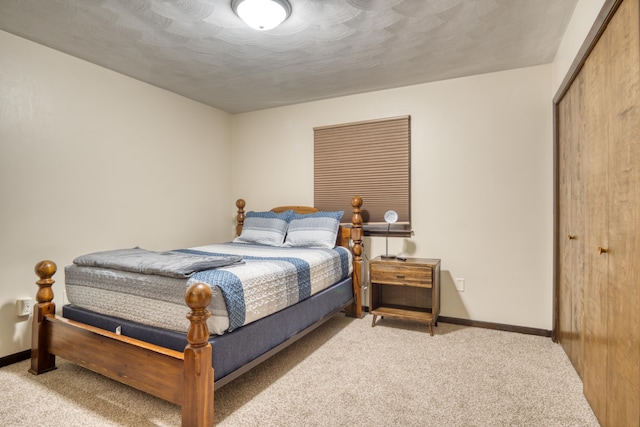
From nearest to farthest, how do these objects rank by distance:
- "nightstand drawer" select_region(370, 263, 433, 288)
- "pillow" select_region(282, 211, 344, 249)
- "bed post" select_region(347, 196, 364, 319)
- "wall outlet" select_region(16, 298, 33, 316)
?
"wall outlet" select_region(16, 298, 33, 316) < "nightstand drawer" select_region(370, 263, 433, 288) < "pillow" select_region(282, 211, 344, 249) < "bed post" select_region(347, 196, 364, 319)

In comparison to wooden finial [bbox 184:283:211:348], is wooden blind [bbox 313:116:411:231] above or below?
→ above

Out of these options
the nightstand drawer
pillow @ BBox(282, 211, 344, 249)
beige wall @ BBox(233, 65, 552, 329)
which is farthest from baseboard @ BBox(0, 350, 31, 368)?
beige wall @ BBox(233, 65, 552, 329)

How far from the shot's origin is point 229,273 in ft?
6.43

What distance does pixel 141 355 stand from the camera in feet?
5.93

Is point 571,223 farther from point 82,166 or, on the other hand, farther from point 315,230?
point 82,166

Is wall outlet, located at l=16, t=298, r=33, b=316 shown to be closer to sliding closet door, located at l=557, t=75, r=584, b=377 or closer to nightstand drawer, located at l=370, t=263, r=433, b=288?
nightstand drawer, located at l=370, t=263, r=433, b=288

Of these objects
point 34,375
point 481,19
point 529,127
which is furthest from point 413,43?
point 34,375

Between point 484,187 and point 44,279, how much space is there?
142 inches

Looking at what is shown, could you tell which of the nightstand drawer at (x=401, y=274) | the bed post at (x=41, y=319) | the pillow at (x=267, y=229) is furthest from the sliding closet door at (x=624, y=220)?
the bed post at (x=41, y=319)

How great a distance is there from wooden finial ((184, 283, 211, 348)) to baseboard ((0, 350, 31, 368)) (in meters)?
1.89

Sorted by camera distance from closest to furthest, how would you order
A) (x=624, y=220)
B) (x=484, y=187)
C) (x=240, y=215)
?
(x=624, y=220)
(x=484, y=187)
(x=240, y=215)

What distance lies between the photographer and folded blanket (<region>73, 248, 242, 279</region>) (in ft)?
6.20

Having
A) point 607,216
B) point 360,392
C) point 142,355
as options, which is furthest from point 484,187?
point 142,355

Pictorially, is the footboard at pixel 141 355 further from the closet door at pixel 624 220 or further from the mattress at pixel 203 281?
the closet door at pixel 624 220
